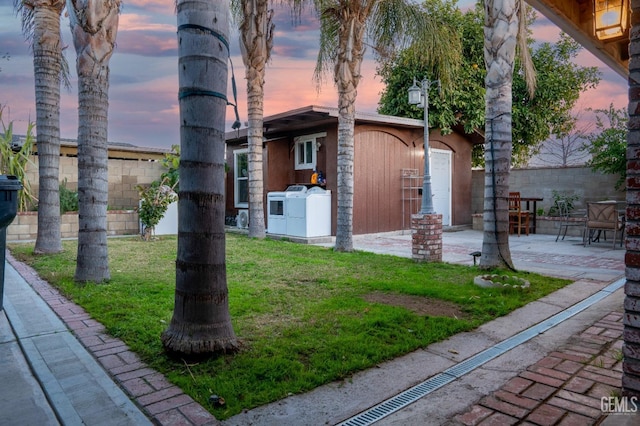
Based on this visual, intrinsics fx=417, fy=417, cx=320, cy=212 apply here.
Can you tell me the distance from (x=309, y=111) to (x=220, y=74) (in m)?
6.95

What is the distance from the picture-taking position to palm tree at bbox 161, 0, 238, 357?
8.79ft

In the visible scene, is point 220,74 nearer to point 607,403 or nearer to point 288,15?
point 607,403

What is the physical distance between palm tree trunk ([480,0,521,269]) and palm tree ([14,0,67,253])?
6702 mm

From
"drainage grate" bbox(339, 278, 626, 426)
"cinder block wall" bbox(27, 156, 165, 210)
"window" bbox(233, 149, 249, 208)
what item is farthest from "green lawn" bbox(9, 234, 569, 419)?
"window" bbox(233, 149, 249, 208)

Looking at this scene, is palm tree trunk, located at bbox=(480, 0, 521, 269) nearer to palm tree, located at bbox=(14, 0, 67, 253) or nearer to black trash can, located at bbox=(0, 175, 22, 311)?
black trash can, located at bbox=(0, 175, 22, 311)

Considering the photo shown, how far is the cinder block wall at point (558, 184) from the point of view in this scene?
12031mm

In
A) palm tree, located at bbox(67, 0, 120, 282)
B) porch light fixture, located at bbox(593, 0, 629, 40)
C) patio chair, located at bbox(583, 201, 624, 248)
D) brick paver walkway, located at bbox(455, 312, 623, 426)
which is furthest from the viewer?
patio chair, located at bbox(583, 201, 624, 248)

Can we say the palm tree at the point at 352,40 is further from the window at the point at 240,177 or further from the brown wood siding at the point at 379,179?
the window at the point at 240,177

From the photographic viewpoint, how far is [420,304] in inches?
165

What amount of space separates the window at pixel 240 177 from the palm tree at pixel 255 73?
3.13 metres

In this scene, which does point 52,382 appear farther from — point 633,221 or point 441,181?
point 441,181

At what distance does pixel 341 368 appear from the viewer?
261 cm
